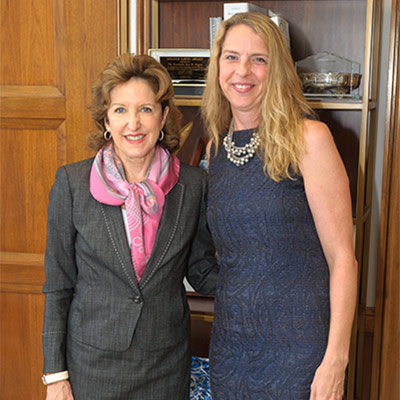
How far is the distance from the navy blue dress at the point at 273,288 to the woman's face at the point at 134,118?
0.30m

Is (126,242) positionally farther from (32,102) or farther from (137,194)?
(32,102)

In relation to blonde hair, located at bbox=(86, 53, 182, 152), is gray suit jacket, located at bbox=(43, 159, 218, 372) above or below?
below

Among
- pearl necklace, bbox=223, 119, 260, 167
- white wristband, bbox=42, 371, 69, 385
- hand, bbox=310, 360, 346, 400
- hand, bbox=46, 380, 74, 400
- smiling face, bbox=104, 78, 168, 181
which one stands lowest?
hand, bbox=46, 380, 74, 400

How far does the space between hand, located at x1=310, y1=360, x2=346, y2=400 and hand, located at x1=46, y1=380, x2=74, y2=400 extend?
71 centimetres

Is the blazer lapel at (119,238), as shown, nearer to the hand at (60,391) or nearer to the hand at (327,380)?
the hand at (60,391)

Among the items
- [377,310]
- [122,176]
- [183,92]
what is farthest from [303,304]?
[183,92]

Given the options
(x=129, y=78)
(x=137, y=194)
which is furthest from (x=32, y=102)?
(x=137, y=194)

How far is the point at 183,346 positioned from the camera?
173 centimetres

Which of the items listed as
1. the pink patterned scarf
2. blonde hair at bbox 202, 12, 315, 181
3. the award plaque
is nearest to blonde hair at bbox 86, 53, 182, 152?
the pink patterned scarf

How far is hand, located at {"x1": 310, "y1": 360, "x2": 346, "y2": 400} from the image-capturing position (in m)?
1.55

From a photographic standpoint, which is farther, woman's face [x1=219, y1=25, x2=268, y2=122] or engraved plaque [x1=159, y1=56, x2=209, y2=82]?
engraved plaque [x1=159, y1=56, x2=209, y2=82]

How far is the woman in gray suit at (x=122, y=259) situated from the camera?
1641mm

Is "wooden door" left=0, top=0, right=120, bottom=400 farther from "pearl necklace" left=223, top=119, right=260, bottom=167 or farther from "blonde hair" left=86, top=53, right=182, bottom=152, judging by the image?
"pearl necklace" left=223, top=119, right=260, bottom=167

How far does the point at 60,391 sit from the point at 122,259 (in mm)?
442
